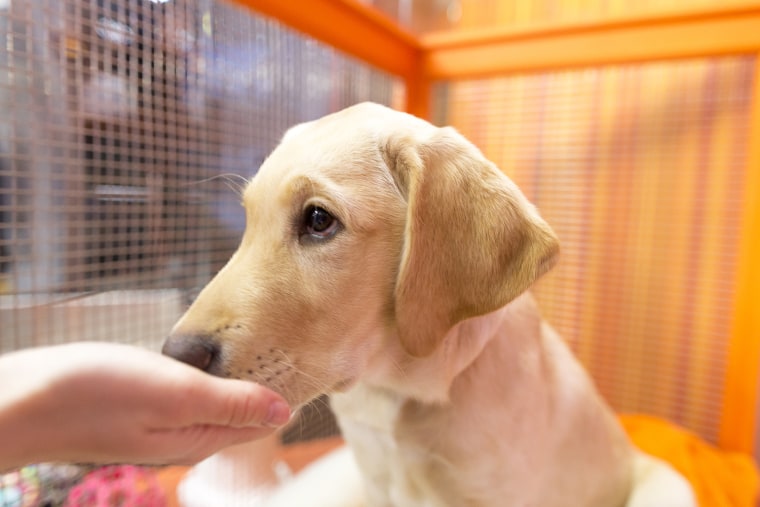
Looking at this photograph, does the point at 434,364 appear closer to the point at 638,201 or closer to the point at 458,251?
the point at 458,251

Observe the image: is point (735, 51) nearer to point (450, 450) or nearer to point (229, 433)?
point (450, 450)

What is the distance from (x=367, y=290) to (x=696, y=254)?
1.40 meters

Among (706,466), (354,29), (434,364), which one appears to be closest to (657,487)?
(706,466)

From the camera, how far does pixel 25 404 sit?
58 centimetres

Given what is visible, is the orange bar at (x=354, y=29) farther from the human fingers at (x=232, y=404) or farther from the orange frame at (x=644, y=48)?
the human fingers at (x=232, y=404)

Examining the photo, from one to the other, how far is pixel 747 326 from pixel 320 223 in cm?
147

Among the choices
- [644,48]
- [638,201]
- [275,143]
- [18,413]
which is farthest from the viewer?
[638,201]

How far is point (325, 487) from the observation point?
1526 millimetres

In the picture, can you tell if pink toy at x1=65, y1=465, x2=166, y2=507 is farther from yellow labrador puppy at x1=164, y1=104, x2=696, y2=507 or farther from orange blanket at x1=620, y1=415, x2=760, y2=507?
orange blanket at x1=620, y1=415, x2=760, y2=507

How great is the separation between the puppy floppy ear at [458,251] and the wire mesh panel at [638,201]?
116 centimetres

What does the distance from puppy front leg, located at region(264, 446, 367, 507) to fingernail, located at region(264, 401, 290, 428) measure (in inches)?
29.3

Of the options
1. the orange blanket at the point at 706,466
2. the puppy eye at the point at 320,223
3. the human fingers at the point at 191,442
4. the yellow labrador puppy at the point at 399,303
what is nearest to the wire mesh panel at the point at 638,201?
the orange blanket at the point at 706,466

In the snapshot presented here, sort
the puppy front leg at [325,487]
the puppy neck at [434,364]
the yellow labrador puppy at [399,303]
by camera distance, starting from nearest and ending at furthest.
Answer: the yellow labrador puppy at [399,303]
the puppy neck at [434,364]
the puppy front leg at [325,487]

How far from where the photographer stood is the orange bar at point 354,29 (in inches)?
55.9
